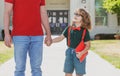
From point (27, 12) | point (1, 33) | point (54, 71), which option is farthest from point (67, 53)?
point (1, 33)

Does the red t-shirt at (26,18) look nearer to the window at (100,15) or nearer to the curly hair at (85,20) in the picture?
the curly hair at (85,20)

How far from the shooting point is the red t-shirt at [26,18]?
259 inches

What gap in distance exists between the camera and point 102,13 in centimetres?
4647

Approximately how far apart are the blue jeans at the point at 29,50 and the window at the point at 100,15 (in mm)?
39983

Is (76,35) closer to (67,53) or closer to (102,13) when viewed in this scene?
(67,53)

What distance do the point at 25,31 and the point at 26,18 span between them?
0.20 meters

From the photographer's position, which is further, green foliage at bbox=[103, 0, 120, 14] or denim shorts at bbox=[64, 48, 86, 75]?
green foliage at bbox=[103, 0, 120, 14]

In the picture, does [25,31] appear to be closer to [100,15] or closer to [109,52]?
[109,52]

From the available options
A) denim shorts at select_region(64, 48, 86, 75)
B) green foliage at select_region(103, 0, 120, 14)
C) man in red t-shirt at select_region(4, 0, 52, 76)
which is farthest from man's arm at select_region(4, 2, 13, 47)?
green foliage at select_region(103, 0, 120, 14)

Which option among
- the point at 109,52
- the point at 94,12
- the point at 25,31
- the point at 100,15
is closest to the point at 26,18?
the point at 25,31

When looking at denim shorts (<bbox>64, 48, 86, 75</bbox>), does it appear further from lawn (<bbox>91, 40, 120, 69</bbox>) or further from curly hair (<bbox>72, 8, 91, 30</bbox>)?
lawn (<bbox>91, 40, 120, 69</bbox>)

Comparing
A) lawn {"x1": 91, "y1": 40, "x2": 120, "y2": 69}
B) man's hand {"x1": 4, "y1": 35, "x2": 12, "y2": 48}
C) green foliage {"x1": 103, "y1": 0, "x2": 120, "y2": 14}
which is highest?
man's hand {"x1": 4, "y1": 35, "x2": 12, "y2": 48}

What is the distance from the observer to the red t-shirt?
6.59m

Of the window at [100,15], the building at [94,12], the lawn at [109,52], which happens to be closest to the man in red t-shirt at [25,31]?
the lawn at [109,52]
